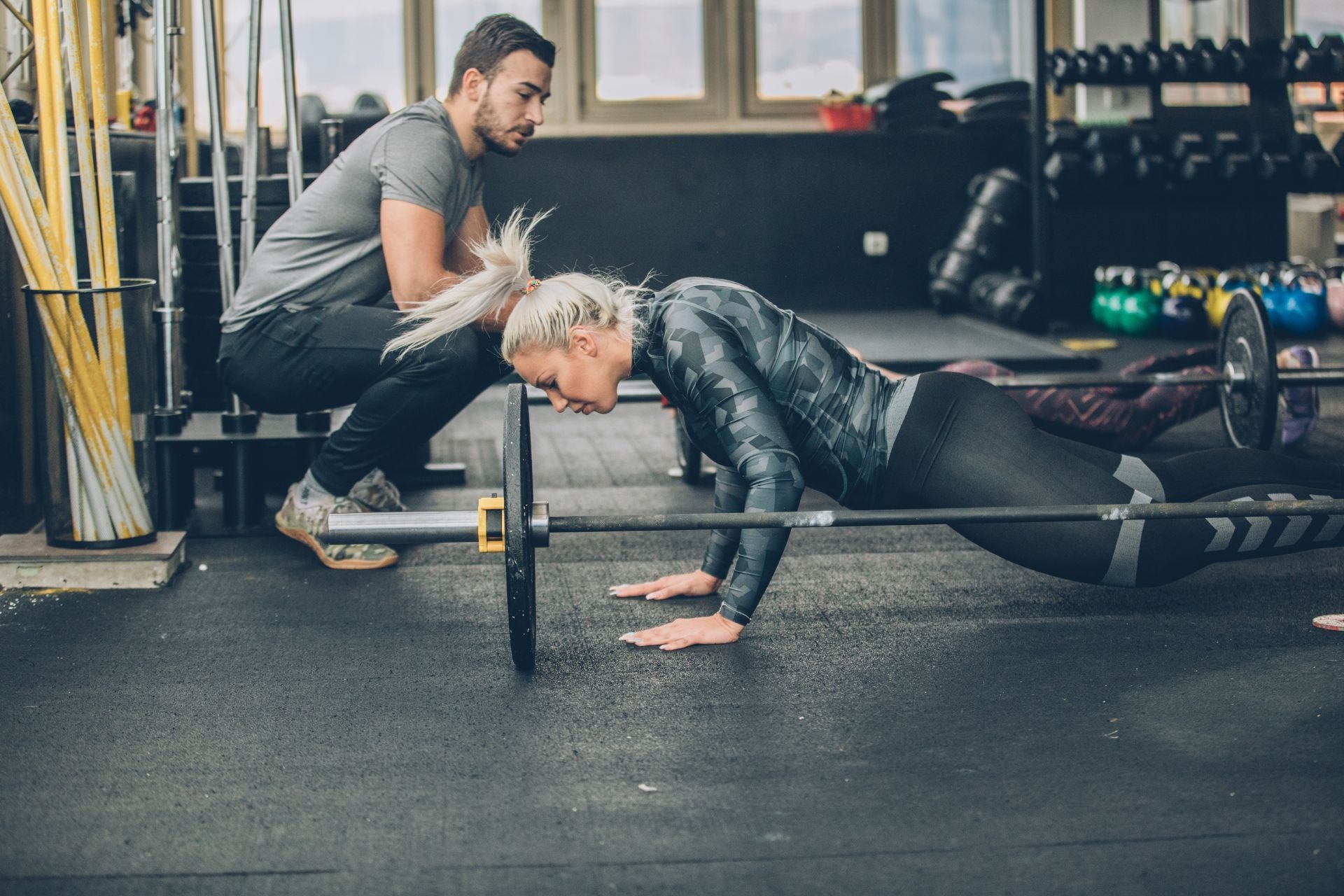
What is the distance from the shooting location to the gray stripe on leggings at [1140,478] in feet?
6.81

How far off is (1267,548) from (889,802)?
829 mm

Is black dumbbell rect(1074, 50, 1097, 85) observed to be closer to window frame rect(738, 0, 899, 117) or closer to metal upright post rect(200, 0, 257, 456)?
window frame rect(738, 0, 899, 117)

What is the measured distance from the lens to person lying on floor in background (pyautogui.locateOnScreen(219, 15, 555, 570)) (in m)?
2.52

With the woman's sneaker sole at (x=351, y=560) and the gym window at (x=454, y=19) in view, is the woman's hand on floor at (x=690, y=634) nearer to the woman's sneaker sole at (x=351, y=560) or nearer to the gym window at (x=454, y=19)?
the woman's sneaker sole at (x=351, y=560)

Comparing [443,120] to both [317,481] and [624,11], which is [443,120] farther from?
[624,11]

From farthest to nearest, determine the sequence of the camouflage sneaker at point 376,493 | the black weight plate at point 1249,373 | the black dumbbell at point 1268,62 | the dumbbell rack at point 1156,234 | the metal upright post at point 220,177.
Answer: the dumbbell rack at point 1156,234, the black dumbbell at point 1268,62, the black weight plate at point 1249,373, the metal upright post at point 220,177, the camouflage sneaker at point 376,493

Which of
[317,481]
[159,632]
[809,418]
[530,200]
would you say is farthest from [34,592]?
[530,200]

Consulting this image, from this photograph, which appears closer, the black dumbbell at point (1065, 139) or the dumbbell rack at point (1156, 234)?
the black dumbbell at point (1065, 139)

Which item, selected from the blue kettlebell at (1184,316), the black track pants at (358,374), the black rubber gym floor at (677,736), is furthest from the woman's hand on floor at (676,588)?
the blue kettlebell at (1184,316)

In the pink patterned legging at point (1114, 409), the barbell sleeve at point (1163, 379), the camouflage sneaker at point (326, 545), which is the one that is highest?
the barbell sleeve at point (1163, 379)

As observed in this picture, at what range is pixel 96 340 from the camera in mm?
2416

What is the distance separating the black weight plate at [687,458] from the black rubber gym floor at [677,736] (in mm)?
677

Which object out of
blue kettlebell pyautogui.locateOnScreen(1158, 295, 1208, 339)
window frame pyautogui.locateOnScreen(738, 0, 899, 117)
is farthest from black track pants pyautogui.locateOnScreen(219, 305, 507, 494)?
window frame pyautogui.locateOnScreen(738, 0, 899, 117)

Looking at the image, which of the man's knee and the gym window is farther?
the gym window
